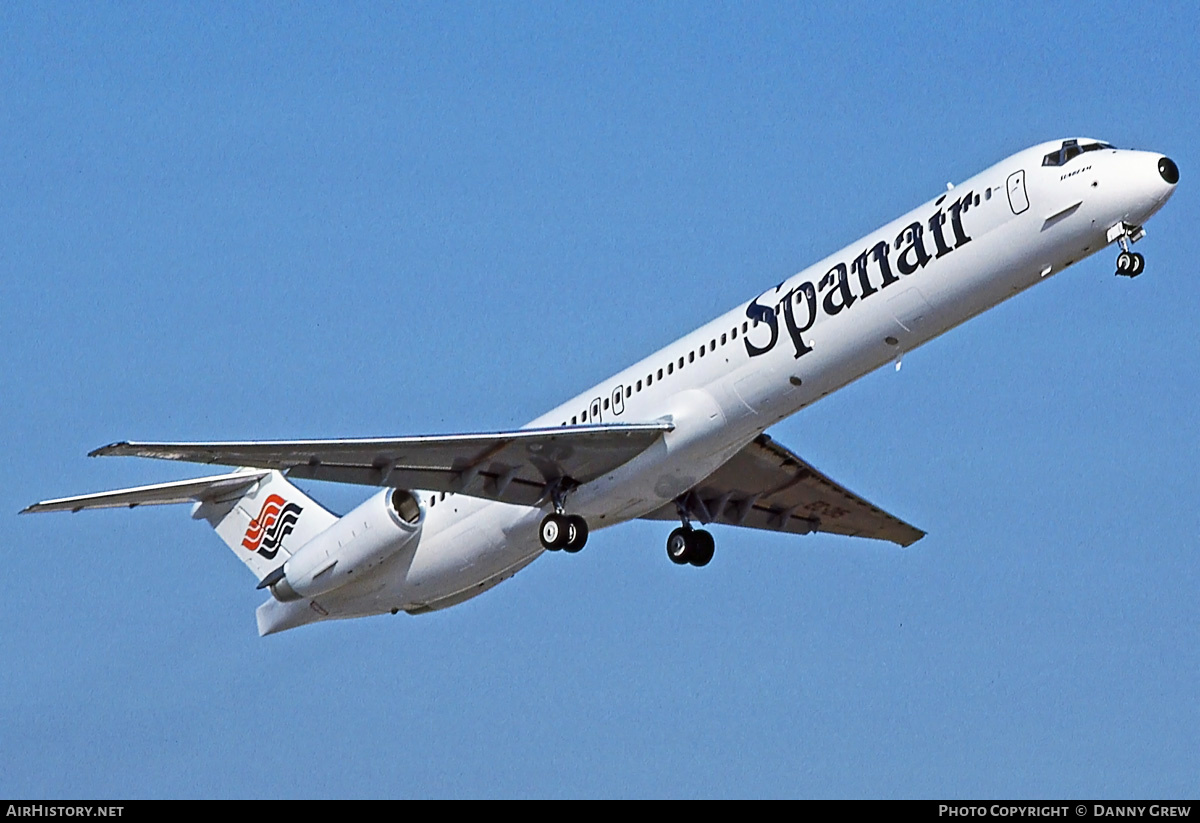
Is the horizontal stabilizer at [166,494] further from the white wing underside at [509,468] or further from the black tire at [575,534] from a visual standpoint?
the black tire at [575,534]

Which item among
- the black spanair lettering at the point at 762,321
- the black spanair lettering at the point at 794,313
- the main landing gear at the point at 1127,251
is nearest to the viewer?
the main landing gear at the point at 1127,251

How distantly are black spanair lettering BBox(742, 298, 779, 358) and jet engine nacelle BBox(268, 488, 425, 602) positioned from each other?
7.13m

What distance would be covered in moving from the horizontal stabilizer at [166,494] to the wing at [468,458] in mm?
3684

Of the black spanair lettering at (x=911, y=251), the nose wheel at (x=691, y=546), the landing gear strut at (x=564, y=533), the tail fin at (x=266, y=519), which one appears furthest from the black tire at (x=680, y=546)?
the black spanair lettering at (x=911, y=251)

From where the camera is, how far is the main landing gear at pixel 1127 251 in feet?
82.0

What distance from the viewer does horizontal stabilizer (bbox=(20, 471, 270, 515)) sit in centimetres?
3048

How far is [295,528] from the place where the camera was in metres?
34.6

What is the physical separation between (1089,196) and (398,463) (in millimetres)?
11244

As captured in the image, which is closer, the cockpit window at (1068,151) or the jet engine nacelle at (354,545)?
the cockpit window at (1068,151)

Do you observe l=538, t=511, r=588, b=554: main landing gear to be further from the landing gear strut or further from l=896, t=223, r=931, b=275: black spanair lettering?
l=896, t=223, r=931, b=275: black spanair lettering

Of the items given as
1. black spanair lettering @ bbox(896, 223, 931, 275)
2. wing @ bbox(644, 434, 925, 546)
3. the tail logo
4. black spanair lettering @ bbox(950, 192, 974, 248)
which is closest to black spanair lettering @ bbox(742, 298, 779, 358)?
black spanair lettering @ bbox(896, 223, 931, 275)

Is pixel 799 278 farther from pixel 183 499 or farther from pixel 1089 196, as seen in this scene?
pixel 183 499
